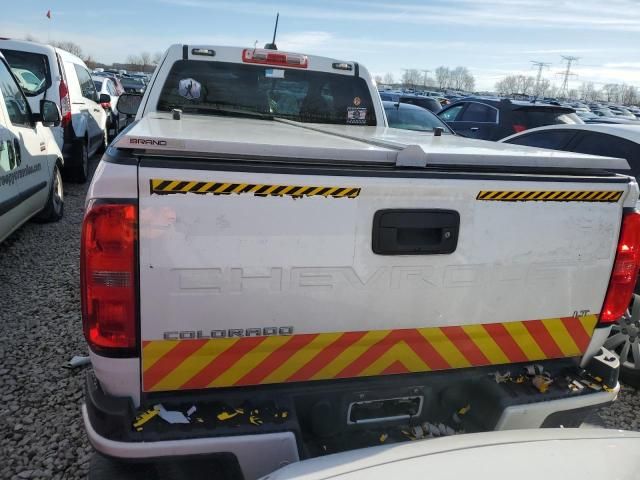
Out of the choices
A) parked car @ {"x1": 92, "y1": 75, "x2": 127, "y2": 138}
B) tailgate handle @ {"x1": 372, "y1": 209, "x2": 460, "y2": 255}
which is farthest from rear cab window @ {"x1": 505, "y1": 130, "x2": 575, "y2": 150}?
parked car @ {"x1": 92, "y1": 75, "x2": 127, "y2": 138}

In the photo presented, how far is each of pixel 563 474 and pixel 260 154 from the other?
4.27ft

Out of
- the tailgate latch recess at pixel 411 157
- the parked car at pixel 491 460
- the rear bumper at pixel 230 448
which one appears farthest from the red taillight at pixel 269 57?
the parked car at pixel 491 460

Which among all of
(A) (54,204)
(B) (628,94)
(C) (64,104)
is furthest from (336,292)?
(B) (628,94)

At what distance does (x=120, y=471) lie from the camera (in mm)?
1860

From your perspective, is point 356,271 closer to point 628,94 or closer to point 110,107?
point 110,107

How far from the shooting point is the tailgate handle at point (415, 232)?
1.85 meters

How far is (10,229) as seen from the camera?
4.97 metres

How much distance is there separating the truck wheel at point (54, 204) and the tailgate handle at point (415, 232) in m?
5.64

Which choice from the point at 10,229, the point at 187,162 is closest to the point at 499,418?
the point at 187,162

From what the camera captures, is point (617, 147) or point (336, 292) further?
point (617, 147)

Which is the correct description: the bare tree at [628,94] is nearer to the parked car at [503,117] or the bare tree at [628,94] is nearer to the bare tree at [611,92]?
the bare tree at [611,92]

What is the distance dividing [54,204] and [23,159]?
1.42 m

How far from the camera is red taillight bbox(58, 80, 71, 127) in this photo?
25.9 ft

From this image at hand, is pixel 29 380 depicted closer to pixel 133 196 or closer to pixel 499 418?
pixel 133 196
